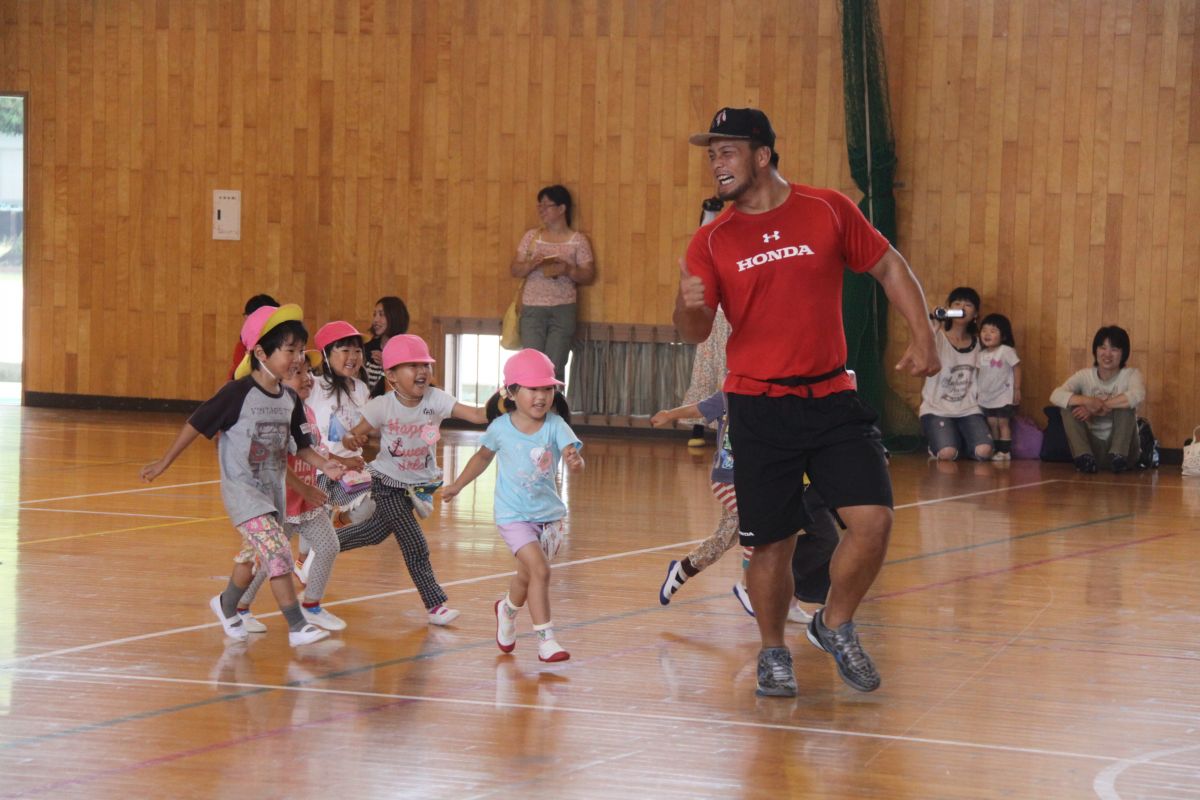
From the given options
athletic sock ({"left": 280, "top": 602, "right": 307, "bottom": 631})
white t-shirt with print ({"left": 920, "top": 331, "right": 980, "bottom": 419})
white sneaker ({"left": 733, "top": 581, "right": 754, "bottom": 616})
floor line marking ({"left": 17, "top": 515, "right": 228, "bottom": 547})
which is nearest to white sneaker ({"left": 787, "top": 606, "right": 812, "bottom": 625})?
white sneaker ({"left": 733, "top": 581, "right": 754, "bottom": 616})

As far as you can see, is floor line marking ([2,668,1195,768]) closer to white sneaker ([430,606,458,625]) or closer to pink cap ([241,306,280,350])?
white sneaker ([430,606,458,625])

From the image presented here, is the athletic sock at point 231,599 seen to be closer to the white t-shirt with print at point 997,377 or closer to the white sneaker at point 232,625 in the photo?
the white sneaker at point 232,625

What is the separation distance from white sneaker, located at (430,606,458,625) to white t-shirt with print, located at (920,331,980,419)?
7.76 meters

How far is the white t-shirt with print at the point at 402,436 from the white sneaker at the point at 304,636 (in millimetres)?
845

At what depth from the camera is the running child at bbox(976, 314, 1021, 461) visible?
514 inches

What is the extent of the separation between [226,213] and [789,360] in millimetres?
11033

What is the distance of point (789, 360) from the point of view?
15.7 ft

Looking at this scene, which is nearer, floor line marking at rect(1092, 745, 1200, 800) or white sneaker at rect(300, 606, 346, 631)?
floor line marking at rect(1092, 745, 1200, 800)

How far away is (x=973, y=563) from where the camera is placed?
294 inches

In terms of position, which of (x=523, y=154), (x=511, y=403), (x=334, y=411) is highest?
(x=523, y=154)

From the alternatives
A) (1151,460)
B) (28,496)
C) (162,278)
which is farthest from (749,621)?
(162,278)

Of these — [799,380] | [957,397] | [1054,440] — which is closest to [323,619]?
[799,380]

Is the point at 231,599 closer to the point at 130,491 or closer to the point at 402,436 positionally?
the point at 402,436

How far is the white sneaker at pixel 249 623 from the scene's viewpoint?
5625 millimetres
